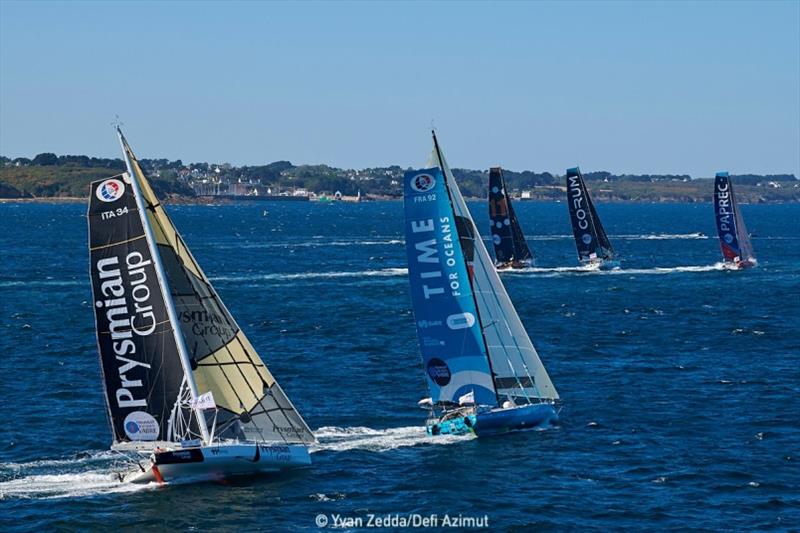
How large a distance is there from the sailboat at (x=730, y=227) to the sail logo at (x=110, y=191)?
86.3 m

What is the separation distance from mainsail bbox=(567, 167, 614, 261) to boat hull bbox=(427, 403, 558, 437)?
74203 millimetres

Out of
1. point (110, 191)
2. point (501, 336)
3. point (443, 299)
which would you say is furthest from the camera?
point (501, 336)

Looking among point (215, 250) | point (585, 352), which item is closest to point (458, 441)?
point (585, 352)

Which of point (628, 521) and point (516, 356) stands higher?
point (516, 356)

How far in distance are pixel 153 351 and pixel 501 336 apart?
15121 millimetres

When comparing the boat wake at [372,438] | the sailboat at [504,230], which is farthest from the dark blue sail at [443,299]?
the sailboat at [504,230]

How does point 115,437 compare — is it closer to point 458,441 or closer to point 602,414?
point 458,441

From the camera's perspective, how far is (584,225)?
12319 cm

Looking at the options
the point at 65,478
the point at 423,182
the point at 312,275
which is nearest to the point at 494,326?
the point at 423,182

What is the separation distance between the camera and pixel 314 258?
490 ft

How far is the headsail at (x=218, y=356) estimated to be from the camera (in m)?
42.2

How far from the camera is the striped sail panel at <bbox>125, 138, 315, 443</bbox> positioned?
1663 inches

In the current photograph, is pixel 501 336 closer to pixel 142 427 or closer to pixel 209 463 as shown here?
pixel 209 463

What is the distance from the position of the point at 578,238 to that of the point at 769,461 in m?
80.3
